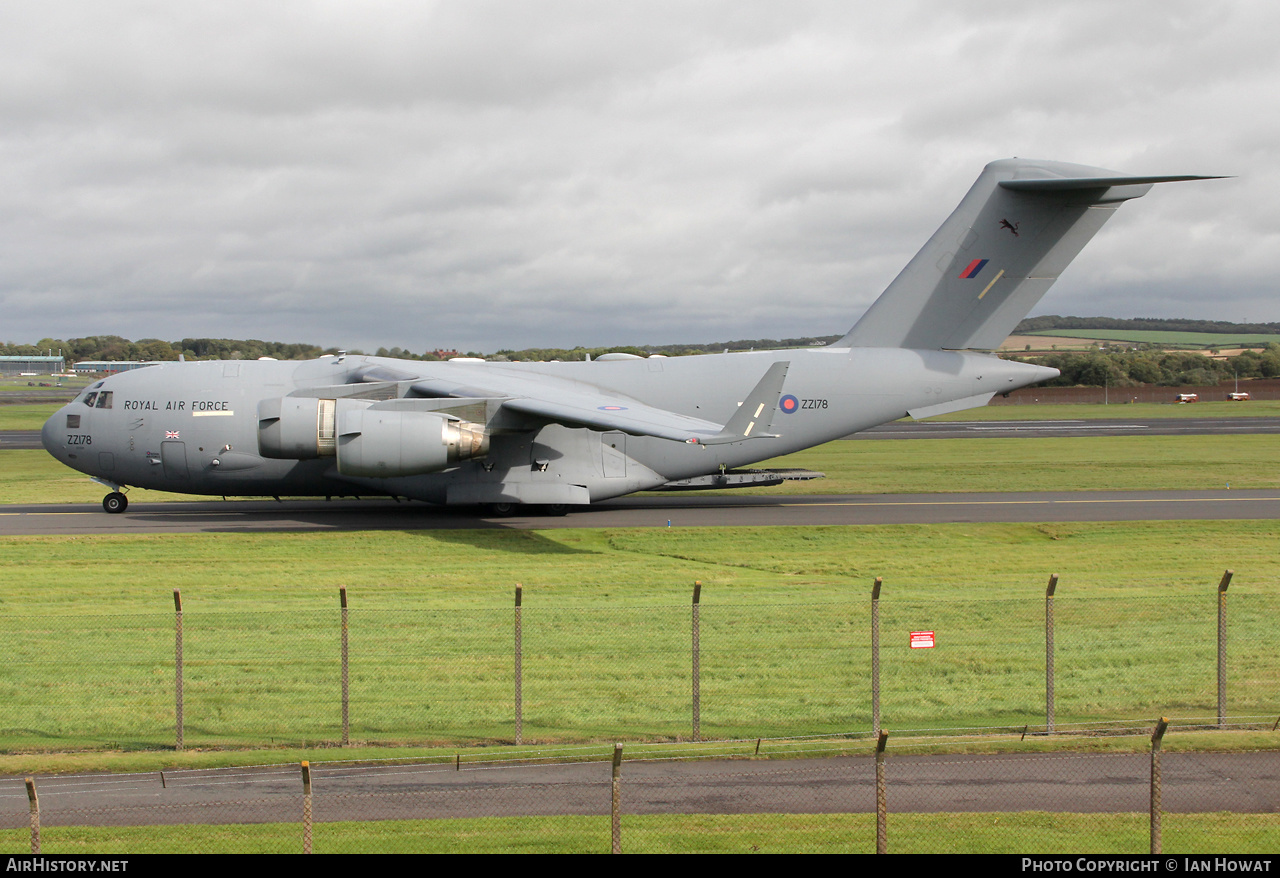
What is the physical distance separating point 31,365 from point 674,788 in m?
185

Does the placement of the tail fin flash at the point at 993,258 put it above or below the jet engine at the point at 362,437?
above

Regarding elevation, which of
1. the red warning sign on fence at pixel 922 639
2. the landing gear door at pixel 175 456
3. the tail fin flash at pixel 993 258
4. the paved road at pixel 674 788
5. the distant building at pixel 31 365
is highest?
the distant building at pixel 31 365

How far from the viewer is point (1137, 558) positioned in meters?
19.3

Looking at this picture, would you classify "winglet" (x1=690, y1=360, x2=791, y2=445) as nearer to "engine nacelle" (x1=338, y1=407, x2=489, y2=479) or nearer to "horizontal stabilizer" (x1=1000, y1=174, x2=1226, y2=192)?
"engine nacelle" (x1=338, y1=407, x2=489, y2=479)

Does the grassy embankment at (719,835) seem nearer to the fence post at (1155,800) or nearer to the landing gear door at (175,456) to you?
the fence post at (1155,800)

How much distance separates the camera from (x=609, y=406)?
72.4 ft

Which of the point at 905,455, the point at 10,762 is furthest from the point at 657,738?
the point at 905,455

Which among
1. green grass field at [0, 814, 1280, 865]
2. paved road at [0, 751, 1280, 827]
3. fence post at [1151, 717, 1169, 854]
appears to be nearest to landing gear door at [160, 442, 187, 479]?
paved road at [0, 751, 1280, 827]

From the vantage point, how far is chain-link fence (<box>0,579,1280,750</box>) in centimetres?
1028

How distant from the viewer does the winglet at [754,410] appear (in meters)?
19.0

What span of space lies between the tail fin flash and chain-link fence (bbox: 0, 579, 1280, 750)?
41.5ft

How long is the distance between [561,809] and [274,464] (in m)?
17.3

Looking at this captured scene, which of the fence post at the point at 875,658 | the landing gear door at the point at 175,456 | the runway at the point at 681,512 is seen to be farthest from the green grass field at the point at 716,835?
the landing gear door at the point at 175,456
